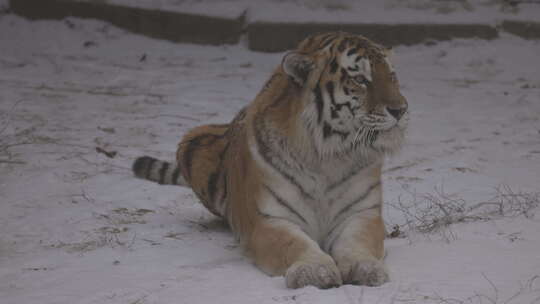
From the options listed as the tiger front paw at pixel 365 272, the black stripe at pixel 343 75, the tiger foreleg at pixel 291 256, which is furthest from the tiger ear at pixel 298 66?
the tiger front paw at pixel 365 272

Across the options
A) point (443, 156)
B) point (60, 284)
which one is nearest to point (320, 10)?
point (443, 156)

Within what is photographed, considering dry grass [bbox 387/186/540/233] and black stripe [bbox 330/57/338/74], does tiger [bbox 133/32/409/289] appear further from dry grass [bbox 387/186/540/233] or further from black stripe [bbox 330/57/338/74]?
dry grass [bbox 387/186/540/233]

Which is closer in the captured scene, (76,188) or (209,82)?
(76,188)

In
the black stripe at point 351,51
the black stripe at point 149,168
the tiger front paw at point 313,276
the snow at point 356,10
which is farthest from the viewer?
the snow at point 356,10

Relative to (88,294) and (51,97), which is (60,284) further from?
(51,97)

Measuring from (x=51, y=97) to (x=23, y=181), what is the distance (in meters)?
2.18

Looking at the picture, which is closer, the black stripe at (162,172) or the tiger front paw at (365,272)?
the tiger front paw at (365,272)

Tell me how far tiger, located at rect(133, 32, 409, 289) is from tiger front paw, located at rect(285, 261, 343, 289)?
92mm

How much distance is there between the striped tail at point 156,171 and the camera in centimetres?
403

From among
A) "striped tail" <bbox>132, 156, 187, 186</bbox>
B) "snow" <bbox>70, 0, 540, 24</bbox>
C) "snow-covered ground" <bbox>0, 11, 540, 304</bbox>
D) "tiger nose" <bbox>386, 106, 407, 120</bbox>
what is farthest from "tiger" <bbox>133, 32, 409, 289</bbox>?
"snow" <bbox>70, 0, 540, 24</bbox>

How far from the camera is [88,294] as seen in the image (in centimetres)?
237

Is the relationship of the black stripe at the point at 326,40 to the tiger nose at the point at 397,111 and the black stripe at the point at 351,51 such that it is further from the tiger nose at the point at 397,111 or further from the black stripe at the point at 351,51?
the tiger nose at the point at 397,111

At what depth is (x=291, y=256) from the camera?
2523 millimetres

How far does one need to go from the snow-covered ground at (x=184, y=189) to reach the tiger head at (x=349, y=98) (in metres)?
0.45
